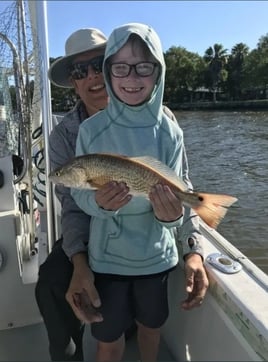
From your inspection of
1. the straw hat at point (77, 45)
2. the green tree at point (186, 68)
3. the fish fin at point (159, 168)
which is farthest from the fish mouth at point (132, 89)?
the green tree at point (186, 68)

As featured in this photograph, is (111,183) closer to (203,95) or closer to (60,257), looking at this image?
(60,257)

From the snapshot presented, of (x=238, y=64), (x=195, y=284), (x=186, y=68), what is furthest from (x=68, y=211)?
(x=186, y=68)

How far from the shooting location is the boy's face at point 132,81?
177 centimetres

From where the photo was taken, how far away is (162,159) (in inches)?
72.6

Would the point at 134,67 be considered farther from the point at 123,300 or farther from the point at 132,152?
the point at 123,300

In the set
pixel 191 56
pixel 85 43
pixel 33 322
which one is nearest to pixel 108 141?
pixel 85 43

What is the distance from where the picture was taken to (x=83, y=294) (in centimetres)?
190

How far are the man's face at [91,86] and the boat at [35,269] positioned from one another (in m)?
0.33

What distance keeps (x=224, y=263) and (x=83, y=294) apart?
663 mm

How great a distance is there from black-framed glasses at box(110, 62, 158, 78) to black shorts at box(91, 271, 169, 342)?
850 millimetres

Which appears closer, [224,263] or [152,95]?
[152,95]

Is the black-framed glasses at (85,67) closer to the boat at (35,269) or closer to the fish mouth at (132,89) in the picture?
the boat at (35,269)

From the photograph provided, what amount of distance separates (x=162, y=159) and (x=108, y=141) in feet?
0.78

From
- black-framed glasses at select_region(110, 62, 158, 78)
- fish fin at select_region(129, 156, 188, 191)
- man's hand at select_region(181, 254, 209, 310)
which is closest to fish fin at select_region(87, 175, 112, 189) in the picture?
fish fin at select_region(129, 156, 188, 191)
